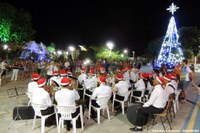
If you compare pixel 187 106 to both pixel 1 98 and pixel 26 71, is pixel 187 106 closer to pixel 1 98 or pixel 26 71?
pixel 1 98

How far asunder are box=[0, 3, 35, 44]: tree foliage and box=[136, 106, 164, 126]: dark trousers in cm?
2985

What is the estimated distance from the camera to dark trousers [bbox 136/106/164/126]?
5.40 meters

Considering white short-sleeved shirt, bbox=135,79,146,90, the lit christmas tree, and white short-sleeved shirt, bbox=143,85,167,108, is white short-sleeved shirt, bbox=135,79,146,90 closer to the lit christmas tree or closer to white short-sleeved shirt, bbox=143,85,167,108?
white short-sleeved shirt, bbox=143,85,167,108

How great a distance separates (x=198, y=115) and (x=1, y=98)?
8.32 m

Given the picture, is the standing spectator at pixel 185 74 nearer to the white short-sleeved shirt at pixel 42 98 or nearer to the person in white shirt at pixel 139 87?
the person in white shirt at pixel 139 87

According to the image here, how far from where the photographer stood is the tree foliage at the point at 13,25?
30188 mm

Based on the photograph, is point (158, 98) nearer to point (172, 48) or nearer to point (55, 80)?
point (55, 80)

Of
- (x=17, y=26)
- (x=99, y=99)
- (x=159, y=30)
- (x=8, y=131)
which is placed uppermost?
(x=159, y=30)

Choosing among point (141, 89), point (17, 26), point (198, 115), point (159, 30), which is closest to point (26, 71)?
point (141, 89)

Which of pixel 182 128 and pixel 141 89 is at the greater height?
pixel 141 89

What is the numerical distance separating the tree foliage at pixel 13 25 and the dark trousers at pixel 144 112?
97.9 ft

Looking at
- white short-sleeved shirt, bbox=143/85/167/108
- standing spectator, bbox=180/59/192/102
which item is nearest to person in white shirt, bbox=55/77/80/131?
white short-sleeved shirt, bbox=143/85/167/108

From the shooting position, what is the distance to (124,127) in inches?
233

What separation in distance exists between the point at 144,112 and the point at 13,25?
101 feet
